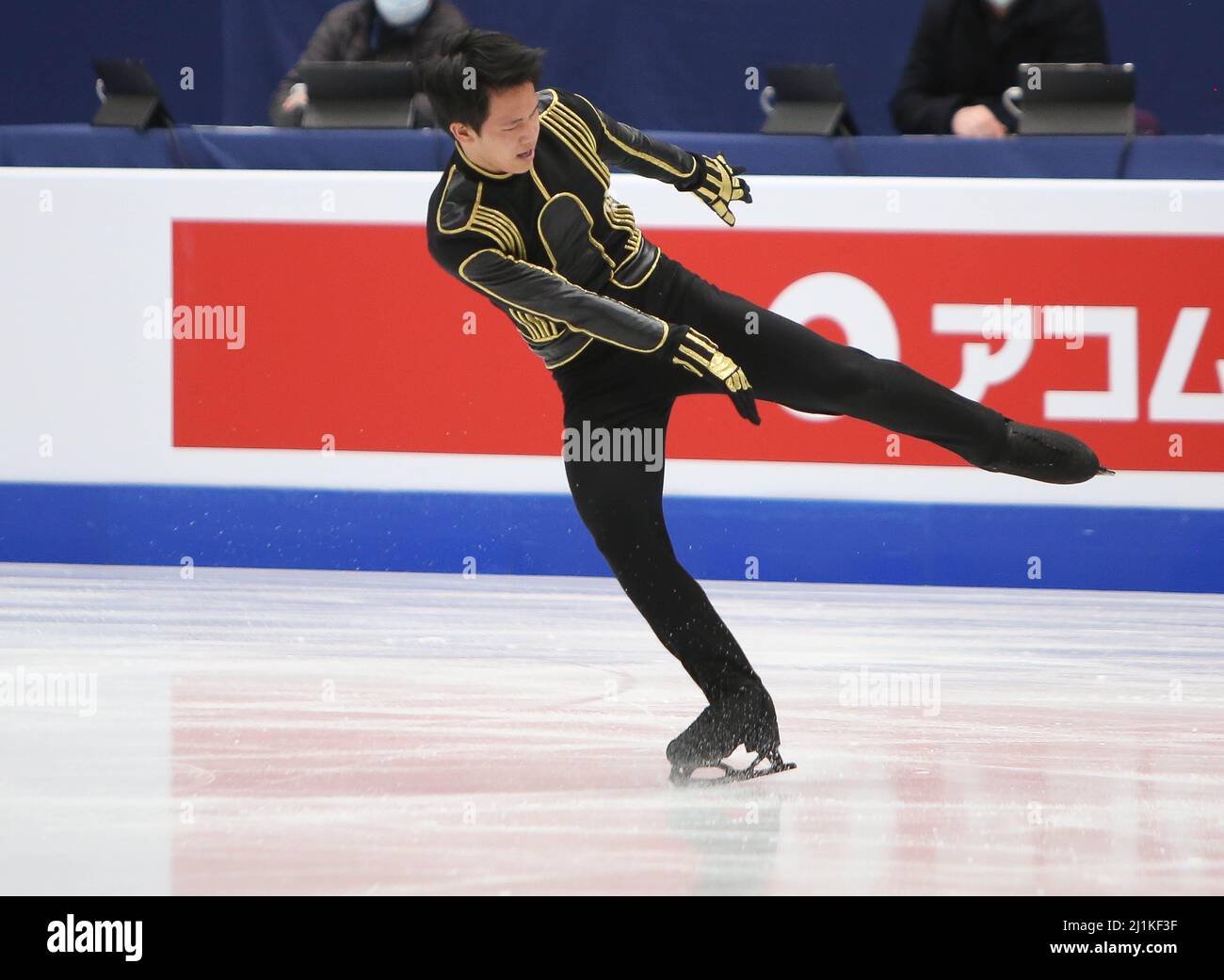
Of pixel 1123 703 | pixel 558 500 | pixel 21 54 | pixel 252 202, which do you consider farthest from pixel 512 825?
pixel 21 54

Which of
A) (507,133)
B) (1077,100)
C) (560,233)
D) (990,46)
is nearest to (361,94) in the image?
(990,46)

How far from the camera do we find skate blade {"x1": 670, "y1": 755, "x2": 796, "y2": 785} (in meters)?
3.24

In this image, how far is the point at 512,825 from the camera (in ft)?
9.46

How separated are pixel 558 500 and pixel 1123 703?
240cm

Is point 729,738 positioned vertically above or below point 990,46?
below

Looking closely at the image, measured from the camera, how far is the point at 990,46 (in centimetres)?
633

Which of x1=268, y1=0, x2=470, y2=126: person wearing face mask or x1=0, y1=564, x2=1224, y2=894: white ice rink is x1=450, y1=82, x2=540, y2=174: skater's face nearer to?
x1=0, y1=564, x2=1224, y2=894: white ice rink

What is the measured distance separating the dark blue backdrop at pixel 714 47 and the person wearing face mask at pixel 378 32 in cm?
81

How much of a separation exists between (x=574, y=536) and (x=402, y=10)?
2.19 meters

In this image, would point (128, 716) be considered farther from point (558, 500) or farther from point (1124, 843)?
point (558, 500)

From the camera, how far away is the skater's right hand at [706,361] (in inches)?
118

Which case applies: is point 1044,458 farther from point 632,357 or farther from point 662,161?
point 662,161

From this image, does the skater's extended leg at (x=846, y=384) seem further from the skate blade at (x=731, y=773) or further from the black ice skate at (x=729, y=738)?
the skate blade at (x=731, y=773)

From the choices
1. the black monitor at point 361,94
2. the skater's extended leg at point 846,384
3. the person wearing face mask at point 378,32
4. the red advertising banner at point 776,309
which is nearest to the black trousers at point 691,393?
the skater's extended leg at point 846,384
